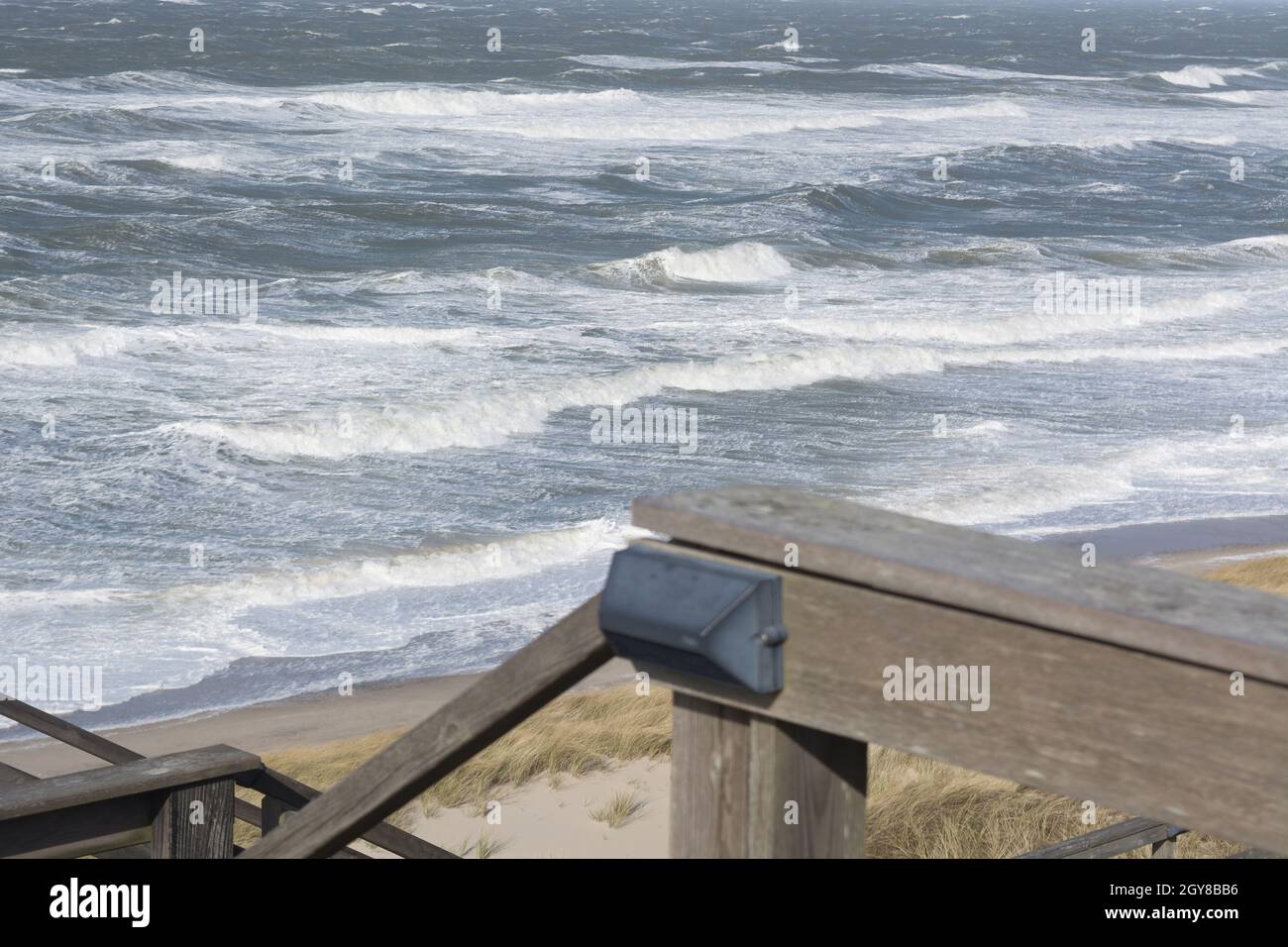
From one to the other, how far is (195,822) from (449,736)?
1350 millimetres

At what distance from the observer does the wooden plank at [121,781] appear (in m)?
2.63

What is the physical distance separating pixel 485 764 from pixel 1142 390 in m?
15.0

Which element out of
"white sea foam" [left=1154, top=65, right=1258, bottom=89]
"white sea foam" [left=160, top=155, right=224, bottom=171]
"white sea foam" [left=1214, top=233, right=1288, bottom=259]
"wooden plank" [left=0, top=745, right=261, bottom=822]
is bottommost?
"white sea foam" [left=1214, top=233, right=1288, bottom=259]

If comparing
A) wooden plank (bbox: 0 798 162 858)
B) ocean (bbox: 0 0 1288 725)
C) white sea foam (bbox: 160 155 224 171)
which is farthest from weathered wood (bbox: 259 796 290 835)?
white sea foam (bbox: 160 155 224 171)

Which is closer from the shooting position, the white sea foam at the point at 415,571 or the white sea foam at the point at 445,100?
the white sea foam at the point at 415,571

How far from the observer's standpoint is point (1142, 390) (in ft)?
67.3

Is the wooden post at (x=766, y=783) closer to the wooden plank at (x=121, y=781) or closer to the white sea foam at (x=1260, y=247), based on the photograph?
the wooden plank at (x=121, y=781)

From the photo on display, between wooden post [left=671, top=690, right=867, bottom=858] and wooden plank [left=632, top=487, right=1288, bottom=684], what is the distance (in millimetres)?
169

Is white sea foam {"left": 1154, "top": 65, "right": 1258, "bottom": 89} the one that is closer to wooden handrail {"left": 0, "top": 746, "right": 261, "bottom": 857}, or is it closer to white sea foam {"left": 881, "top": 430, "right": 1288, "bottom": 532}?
Answer: white sea foam {"left": 881, "top": 430, "right": 1288, "bottom": 532}

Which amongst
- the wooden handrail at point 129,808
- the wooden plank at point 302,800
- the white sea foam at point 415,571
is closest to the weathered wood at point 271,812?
the wooden plank at point 302,800

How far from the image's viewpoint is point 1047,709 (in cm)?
133

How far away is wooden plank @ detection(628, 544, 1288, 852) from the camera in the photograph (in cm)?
125

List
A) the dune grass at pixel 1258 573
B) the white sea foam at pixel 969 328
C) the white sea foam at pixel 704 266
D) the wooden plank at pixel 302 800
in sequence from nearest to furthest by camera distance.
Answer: the wooden plank at pixel 302 800
the dune grass at pixel 1258 573
the white sea foam at pixel 969 328
the white sea foam at pixel 704 266

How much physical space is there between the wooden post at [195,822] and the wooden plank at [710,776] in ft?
5.00
